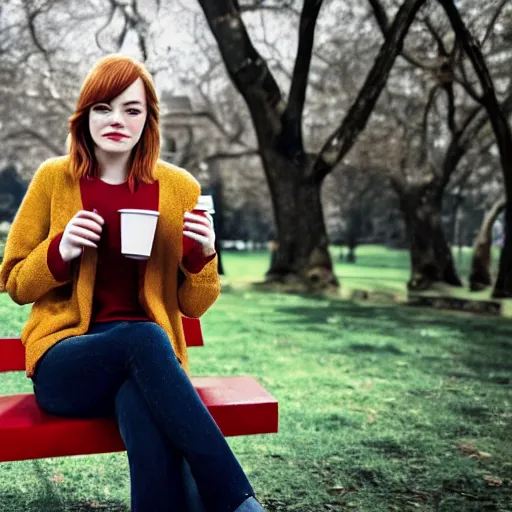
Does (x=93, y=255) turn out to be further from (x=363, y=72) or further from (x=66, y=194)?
(x=363, y=72)

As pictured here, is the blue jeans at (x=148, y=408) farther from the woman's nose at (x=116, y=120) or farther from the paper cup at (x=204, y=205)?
the woman's nose at (x=116, y=120)

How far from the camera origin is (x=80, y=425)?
2102 mm

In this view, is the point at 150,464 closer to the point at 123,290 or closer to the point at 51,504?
the point at 123,290

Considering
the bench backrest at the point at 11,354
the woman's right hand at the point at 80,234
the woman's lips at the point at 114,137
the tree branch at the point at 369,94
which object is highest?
the tree branch at the point at 369,94

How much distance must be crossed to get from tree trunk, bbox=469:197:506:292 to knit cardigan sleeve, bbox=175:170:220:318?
10.7 metres

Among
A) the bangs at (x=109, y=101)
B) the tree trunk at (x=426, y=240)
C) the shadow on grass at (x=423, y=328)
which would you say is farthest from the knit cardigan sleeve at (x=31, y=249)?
the tree trunk at (x=426, y=240)

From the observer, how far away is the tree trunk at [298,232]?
1184 centimetres

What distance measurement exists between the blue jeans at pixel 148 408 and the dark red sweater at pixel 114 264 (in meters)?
0.14

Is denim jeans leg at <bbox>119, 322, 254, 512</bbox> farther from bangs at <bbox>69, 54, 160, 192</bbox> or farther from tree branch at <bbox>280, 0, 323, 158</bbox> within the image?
tree branch at <bbox>280, 0, 323, 158</bbox>

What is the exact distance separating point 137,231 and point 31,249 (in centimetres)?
47

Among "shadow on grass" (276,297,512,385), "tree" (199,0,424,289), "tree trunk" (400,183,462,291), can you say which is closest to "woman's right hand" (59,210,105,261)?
"shadow on grass" (276,297,512,385)

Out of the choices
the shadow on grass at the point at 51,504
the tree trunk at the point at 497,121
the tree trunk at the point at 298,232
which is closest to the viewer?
the shadow on grass at the point at 51,504

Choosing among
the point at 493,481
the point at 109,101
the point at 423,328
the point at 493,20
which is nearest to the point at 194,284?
the point at 109,101

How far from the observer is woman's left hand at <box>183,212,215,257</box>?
2.15 meters
